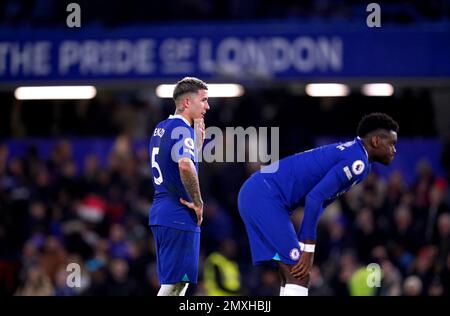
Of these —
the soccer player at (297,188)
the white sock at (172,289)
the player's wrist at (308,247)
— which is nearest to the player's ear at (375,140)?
the soccer player at (297,188)

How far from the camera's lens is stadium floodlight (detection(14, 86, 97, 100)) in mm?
18969

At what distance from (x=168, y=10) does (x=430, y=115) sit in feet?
14.8

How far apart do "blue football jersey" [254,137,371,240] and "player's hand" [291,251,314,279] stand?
0.49 ft

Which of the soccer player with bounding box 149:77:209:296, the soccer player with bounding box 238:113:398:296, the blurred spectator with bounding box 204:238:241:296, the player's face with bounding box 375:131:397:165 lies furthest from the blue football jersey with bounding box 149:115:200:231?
the blurred spectator with bounding box 204:238:241:296

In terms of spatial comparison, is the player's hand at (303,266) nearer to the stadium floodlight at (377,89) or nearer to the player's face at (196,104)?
the player's face at (196,104)

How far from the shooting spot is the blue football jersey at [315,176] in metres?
9.12

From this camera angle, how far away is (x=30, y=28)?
733 inches

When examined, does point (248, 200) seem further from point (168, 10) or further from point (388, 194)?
point (168, 10)

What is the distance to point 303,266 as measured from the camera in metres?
9.18

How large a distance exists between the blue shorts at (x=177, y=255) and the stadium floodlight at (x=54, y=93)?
9886mm

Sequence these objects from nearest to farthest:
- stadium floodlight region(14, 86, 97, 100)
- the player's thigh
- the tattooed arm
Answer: the tattooed arm
the player's thigh
stadium floodlight region(14, 86, 97, 100)

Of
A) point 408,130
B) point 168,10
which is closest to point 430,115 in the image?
point 408,130

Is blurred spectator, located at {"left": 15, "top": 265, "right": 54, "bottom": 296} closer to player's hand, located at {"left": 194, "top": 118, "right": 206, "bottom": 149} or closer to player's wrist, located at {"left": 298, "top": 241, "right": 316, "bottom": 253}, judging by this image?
player's hand, located at {"left": 194, "top": 118, "right": 206, "bottom": 149}
